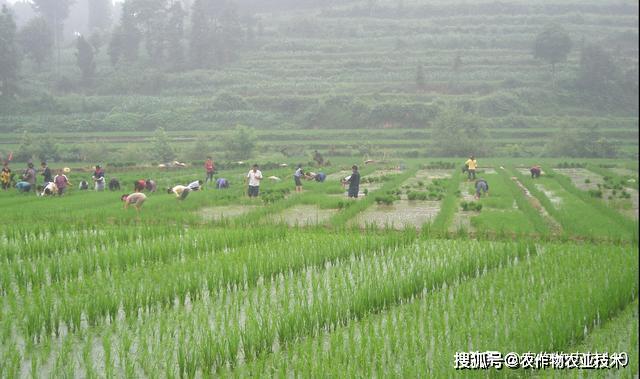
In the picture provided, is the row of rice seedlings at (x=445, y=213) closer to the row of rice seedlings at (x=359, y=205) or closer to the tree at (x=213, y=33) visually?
the row of rice seedlings at (x=359, y=205)

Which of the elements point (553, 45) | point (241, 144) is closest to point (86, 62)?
point (241, 144)

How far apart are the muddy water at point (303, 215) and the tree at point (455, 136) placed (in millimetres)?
15156

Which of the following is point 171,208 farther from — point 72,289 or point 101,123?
point 101,123

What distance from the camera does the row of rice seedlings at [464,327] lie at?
398cm

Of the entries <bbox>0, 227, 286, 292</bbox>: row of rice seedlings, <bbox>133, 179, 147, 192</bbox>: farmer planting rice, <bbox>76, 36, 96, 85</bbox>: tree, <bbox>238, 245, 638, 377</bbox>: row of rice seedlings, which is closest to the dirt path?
<bbox>238, 245, 638, 377</bbox>: row of rice seedlings

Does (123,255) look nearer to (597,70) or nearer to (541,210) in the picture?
(541,210)

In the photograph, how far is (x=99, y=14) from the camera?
56.5 metres

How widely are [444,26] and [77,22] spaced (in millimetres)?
33348

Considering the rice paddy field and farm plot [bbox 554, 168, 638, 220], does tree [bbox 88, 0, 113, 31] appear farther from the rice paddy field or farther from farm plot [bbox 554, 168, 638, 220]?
the rice paddy field

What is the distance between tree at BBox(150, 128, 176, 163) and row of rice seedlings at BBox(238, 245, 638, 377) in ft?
50.8

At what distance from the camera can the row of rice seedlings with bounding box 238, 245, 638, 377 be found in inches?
157

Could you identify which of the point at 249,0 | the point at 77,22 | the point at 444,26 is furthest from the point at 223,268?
the point at 249,0

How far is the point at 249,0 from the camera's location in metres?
71.4

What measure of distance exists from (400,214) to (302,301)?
20.4ft
